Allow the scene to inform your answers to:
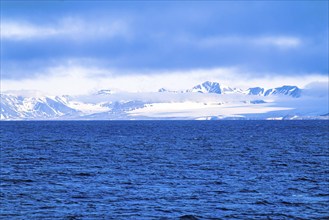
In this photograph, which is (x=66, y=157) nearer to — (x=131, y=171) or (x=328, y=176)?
(x=131, y=171)

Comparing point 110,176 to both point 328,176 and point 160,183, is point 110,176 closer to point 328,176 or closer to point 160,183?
point 160,183

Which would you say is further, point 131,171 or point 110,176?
point 131,171

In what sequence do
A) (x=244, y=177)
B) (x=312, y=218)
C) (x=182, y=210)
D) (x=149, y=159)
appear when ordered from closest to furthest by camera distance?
(x=312, y=218) < (x=182, y=210) < (x=244, y=177) < (x=149, y=159)

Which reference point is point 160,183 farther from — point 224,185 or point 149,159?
point 149,159

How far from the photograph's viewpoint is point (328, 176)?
56031mm

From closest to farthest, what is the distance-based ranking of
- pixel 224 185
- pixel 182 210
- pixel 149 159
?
1. pixel 182 210
2. pixel 224 185
3. pixel 149 159

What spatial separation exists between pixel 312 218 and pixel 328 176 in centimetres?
2124

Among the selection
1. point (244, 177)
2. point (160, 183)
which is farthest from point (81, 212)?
point (244, 177)

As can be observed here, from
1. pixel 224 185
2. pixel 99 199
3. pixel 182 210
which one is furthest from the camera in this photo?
pixel 224 185

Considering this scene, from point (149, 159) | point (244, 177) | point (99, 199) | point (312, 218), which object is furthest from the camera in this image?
point (149, 159)

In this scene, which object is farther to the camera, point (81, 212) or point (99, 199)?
point (99, 199)

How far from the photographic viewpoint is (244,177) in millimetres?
55062

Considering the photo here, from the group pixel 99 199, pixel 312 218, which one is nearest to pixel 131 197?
pixel 99 199

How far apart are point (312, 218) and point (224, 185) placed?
14115 mm
